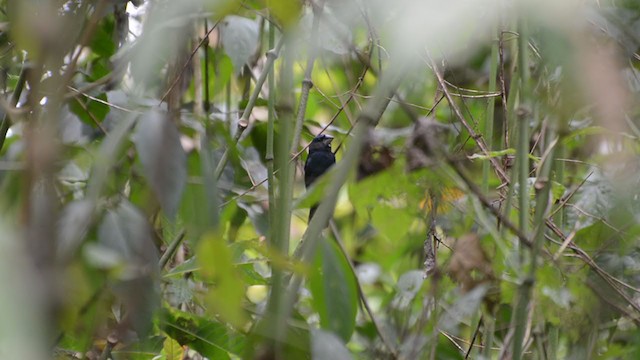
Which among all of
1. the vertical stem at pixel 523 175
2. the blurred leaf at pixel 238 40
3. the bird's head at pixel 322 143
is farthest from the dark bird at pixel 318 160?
the vertical stem at pixel 523 175

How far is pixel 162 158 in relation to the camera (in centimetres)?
70

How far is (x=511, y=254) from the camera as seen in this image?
3.90ft

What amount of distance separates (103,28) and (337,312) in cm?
142

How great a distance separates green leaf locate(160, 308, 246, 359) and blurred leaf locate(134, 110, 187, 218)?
677mm

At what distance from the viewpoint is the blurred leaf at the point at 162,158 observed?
0.68 meters

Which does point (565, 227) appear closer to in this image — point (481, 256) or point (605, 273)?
point (605, 273)

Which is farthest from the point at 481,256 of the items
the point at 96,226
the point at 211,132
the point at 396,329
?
the point at 396,329

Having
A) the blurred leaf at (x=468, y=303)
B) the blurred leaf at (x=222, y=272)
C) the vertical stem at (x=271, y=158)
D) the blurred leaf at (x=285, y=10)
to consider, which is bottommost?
the blurred leaf at (x=468, y=303)

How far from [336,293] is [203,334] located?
0.64 m

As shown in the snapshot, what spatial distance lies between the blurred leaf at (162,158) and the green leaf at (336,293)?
0.18 m

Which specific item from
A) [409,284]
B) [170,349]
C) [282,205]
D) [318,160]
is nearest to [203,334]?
[170,349]

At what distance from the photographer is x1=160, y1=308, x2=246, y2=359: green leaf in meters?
1.42

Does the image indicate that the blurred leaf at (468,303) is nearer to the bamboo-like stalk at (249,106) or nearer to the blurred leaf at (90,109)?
the bamboo-like stalk at (249,106)

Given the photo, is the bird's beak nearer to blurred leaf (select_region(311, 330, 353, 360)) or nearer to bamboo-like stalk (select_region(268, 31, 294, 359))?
bamboo-like stalk (select_region(268, 31, 294, 359))
